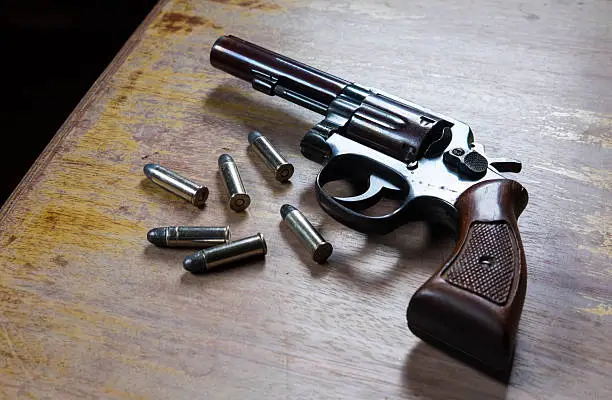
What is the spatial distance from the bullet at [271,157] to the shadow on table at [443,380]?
21.3 inches

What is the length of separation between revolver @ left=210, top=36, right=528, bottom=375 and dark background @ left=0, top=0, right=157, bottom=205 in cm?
127

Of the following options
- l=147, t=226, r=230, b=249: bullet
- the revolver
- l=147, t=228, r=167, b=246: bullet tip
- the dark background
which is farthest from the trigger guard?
the dark background

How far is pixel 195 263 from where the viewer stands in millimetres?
1353

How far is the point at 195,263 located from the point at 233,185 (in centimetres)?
24

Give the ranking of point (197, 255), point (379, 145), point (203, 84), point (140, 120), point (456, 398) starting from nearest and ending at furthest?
1. point (456, 398)
2. point (197, 255)
3. point (379, 145)
4. point (140, 120)
5. point (203, 84)

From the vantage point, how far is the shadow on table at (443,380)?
1178 millimetres

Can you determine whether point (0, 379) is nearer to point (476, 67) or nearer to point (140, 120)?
point (140, 120)

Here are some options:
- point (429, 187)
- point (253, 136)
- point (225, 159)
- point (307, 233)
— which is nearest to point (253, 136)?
point (253, 136)

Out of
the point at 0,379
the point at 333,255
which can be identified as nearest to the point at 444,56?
the point at 333,255

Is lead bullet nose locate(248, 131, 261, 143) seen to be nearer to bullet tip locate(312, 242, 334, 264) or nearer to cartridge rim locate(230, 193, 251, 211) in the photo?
cartridge rim locate(230, 193, 251, 211)

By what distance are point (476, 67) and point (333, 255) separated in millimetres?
825

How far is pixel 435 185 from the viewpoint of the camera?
53.7 inches

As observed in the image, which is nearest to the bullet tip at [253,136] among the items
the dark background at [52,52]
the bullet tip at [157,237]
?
the bullet tip at [157,237]

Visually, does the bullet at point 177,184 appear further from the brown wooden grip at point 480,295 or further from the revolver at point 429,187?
the brown wooden grip at point 480,295
